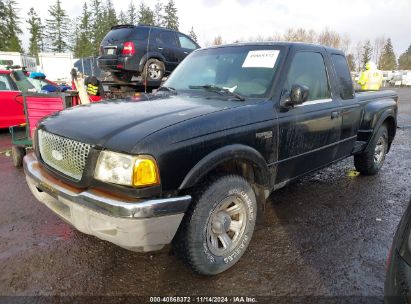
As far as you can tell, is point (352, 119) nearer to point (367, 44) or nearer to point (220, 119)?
point (220, 119)

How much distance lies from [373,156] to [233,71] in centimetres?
296

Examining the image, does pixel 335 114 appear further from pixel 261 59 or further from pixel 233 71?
pixel 233 71

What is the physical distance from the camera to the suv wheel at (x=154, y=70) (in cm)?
919

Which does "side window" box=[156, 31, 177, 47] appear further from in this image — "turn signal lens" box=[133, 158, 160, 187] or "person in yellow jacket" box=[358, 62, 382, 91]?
"turn signal lens" box=[133, 158, 160, 187]

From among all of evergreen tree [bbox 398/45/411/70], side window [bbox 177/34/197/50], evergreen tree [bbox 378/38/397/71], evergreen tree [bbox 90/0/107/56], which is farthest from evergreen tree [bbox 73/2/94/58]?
evergreen tree [bbox 398/45/411/70]

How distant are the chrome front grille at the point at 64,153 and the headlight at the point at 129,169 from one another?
207 millimetres

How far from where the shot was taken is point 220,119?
104 inches

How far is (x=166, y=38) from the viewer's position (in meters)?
9.96

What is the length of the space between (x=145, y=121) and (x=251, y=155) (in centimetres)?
91

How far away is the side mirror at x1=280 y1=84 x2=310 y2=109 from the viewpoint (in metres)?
3.10

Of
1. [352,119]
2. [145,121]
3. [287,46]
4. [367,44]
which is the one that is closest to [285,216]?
[352,119]

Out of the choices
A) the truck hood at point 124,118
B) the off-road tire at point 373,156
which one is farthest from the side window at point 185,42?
the truck hood at point 124,118

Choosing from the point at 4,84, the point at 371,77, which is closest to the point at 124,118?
the point at 4,84

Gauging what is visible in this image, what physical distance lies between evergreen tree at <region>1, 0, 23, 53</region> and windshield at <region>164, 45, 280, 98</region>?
60282 millimetres
